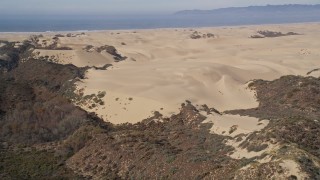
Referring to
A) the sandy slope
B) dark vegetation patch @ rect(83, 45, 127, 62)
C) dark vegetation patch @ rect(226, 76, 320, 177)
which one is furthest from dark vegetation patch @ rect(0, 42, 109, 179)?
dark vegetation patch @ rect(83, 45, 127, 62)

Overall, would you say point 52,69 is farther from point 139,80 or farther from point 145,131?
point 145,131

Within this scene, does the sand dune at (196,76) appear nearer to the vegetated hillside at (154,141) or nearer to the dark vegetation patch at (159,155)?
the vegetated hillside at (154,141)

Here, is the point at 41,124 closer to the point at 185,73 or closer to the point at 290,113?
the point at 290,113

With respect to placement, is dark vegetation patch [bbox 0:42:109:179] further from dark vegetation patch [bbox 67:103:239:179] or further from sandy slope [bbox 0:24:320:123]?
sandy slope [bbox 0:24:320:123]

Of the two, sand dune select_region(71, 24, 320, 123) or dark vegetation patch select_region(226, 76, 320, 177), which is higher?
dark vegetation patch select_region(226, 76, 320, 177)

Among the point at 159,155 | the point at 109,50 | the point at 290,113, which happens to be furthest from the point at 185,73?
the point at 109,50

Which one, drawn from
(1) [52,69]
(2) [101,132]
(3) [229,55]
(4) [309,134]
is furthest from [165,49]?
(4) [309,134]

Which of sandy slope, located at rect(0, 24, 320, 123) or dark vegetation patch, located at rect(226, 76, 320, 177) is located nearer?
dark vegetation patch, located at rect(226, 76, 320, 177)
